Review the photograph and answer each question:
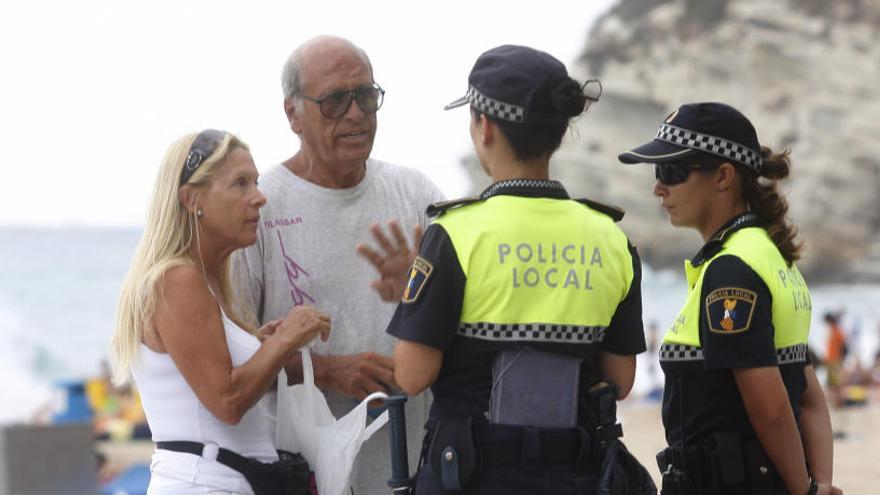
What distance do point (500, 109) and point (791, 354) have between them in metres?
1.08

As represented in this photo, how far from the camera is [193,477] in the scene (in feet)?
10.8

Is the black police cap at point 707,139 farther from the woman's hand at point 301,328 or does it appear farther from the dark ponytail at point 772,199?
the woman's hand at point 301,328

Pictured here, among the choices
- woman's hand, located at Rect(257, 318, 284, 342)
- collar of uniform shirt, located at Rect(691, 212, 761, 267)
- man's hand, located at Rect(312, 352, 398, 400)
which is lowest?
man's hand, located at Rect(312, 352, 398, 400)

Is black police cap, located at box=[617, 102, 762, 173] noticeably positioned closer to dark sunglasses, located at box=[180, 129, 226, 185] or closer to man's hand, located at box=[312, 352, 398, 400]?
man's hand, located at box=[312, 352, 398, 400]

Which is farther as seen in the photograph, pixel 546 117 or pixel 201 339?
pixel 201 339

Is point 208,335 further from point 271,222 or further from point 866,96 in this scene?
point 866,96

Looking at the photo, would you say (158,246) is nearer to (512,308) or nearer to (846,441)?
(512,308)

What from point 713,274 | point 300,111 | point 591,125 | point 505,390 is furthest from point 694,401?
point 591,125

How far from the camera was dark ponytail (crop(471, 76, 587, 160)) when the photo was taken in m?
3.07

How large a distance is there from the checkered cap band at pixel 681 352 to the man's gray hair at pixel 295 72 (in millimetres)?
1235

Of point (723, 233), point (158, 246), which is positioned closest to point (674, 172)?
point (723, 233)

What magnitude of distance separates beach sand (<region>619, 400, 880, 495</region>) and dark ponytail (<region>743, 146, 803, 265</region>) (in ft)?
23.3

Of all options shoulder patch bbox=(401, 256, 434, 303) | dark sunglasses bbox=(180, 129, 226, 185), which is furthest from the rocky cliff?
shoulder patch bbox=(401, 256, 434, 303)

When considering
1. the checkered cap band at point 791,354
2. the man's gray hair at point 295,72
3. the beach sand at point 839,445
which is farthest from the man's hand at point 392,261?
the beach sand at point 839,445
